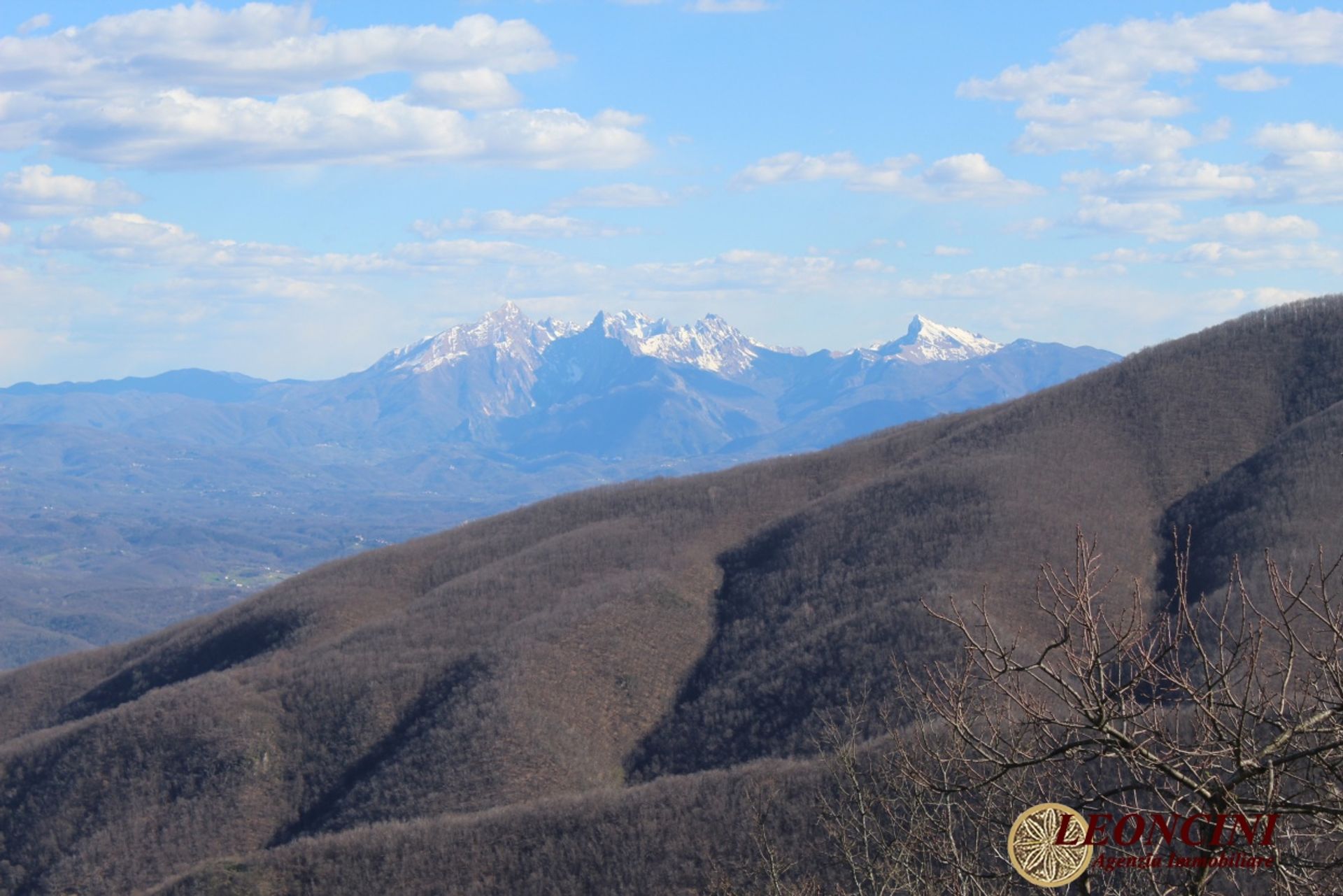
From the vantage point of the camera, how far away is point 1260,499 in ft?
333

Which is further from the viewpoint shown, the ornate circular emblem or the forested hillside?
the forested hillside

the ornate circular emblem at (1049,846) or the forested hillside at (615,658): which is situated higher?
the ornate circular emblem at (1049,846)

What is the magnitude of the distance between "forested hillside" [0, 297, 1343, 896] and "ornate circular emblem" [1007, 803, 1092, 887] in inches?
1803

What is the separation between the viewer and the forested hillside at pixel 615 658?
71125 mm

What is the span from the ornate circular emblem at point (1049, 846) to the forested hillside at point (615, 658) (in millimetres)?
45787

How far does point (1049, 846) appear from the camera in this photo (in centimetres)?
1478

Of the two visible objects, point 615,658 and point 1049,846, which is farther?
point 615,658

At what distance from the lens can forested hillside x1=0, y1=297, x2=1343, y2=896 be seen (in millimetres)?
71125

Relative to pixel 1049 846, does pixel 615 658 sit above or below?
below

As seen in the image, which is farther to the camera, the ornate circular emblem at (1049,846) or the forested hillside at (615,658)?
the forested hillside at (615,658)

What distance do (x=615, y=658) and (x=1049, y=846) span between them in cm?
9258

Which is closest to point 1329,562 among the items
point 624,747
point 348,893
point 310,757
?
point 624,747

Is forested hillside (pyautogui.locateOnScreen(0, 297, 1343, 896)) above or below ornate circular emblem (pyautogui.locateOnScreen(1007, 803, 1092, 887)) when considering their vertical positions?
below

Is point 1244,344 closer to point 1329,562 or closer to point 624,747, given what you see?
point 1329,562
